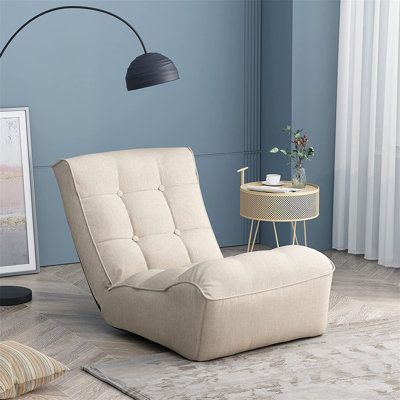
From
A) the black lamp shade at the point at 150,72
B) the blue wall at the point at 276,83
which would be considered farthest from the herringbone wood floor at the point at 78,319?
the black lamp shade at the point at 150,72

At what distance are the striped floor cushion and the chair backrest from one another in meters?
0.73

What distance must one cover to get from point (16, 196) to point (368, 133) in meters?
2.24

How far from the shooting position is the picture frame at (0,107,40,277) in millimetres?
5824

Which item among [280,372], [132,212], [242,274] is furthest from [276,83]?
[280,372]

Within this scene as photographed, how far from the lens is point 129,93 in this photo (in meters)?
6.21

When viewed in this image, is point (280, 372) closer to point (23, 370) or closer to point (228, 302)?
point (228, 302)

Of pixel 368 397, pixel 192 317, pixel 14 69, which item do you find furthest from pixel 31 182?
pixel 368 397

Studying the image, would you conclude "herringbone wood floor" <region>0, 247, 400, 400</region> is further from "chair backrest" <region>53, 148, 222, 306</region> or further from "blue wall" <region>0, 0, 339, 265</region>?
"blue wall" <region>0, 0, 339, 265</region>

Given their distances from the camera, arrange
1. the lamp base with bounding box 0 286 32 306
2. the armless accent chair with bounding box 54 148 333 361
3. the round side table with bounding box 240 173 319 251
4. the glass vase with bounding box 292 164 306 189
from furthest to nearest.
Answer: the glass vase with bounding box 292 164 306 189 < the round side table with bounding box 240 173 319 251 < the lamp base with bounding box 0 286 32 306 < the armless accent chair with bounding box 54 148 333 361

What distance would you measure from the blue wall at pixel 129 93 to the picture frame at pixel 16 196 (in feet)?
0.36

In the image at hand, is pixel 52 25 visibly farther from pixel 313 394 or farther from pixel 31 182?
pixel 313 394

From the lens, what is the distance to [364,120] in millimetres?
6309

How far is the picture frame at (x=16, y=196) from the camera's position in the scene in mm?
5824

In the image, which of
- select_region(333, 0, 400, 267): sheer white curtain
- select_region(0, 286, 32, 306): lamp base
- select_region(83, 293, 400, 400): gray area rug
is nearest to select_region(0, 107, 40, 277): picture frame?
select_region(0, 286, 32, 306): lamp base
